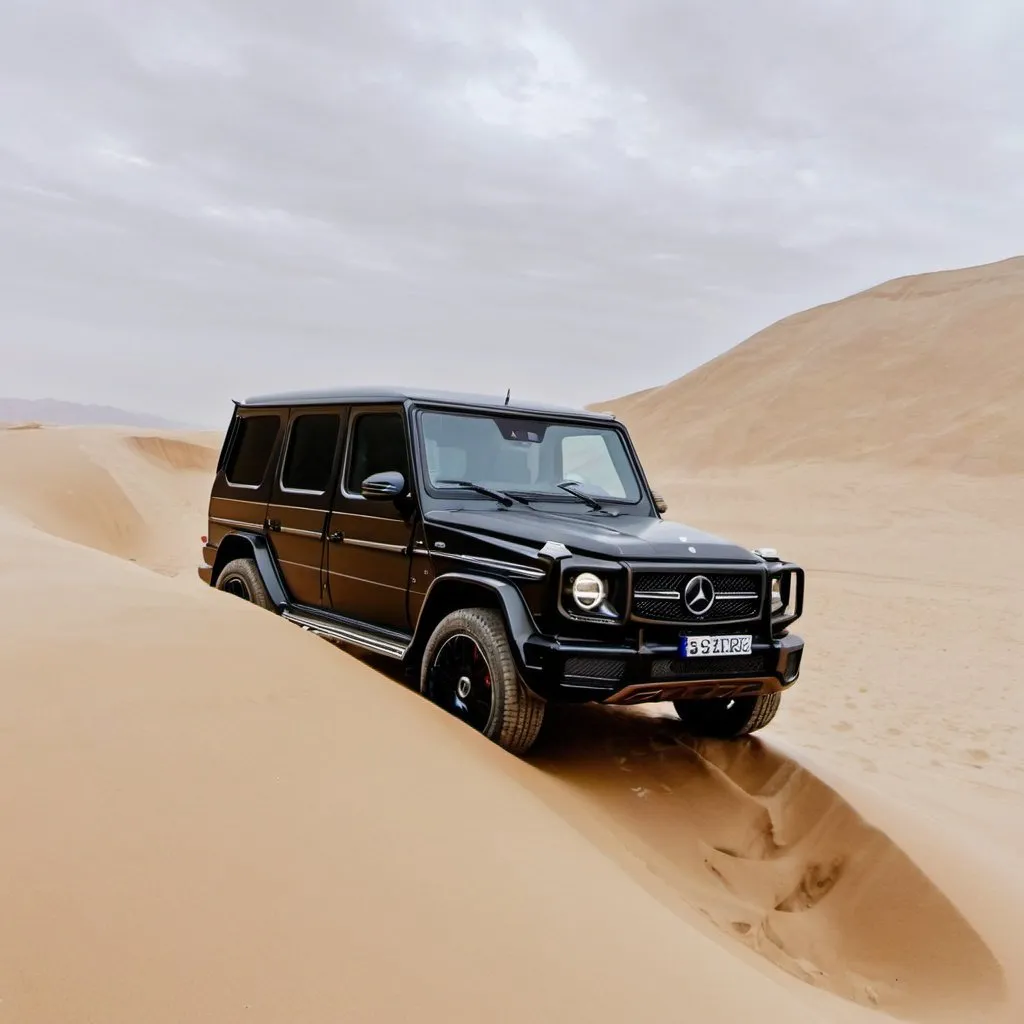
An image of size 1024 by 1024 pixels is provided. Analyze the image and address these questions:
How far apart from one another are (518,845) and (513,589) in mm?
1717

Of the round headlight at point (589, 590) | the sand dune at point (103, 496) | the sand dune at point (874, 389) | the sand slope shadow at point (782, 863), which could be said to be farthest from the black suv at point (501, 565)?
the sand dune at point (874, 389)

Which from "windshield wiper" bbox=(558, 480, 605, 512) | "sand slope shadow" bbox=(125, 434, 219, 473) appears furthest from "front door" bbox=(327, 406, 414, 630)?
"sand slope shadow" bbox=(125, 434, 219, 473)

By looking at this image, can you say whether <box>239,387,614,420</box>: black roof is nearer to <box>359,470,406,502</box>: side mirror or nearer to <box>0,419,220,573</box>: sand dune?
<box>359,470,406,502</box>: side mirror

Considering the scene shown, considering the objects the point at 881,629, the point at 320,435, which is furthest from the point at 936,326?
the point at 320,435

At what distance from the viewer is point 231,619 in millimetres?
4680

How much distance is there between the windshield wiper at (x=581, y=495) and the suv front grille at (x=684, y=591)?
116 centimetres

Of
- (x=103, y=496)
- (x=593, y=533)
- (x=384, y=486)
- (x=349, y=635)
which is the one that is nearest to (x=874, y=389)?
(x=103, y=496)

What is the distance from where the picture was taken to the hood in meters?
4.60

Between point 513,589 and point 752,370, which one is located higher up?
point 752,370

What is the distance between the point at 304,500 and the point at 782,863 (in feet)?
12.3

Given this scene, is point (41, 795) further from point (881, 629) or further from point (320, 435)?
point (881, 629)

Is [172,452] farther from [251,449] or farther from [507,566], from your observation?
[507,566]

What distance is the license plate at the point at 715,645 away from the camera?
4.53 m

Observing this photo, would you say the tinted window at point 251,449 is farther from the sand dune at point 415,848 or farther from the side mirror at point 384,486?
the side mirror at point 384,486
